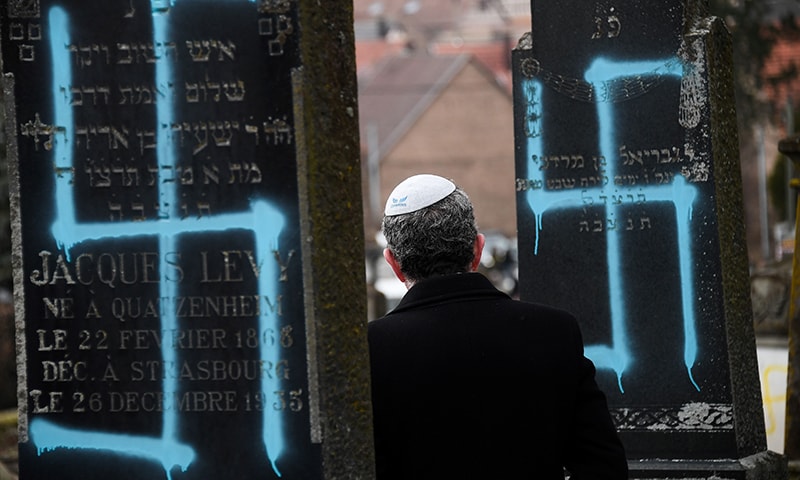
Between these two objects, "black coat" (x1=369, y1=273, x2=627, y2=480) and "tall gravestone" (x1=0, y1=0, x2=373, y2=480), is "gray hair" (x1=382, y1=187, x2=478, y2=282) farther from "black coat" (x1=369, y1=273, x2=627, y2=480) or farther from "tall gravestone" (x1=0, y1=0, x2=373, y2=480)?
"tall gravestone" (x1=0, y1=0, x2=373, y2=480)

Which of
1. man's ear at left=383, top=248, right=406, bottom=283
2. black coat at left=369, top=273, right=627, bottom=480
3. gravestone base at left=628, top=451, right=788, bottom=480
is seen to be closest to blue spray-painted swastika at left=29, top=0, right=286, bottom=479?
black coat at left=369, top=273, right=627, bottom=480

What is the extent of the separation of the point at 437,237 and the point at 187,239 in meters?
0.62

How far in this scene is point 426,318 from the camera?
136 inches

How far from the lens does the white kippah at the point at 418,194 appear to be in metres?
3.48

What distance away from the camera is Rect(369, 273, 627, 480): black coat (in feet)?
11.1

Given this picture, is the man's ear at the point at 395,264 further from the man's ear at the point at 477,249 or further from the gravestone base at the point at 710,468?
the gravestone base at the point at 710,468

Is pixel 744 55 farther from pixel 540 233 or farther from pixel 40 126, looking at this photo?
pixel 40 126

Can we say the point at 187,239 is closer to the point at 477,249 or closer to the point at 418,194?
the point at 418,194

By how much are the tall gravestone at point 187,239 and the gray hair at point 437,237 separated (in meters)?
0.31

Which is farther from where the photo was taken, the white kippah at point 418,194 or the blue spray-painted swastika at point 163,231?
→ the white kippah at point 418,194

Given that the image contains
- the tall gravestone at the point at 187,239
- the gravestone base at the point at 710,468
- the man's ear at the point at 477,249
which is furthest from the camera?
the gravestone base at the point at 710,468

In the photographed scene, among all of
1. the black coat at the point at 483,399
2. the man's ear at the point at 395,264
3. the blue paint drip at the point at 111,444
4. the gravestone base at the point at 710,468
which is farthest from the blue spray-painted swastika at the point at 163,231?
the gravestone base at the point at 710,468

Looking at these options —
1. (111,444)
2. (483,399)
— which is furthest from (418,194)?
(111,444)

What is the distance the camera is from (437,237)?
347 cm
